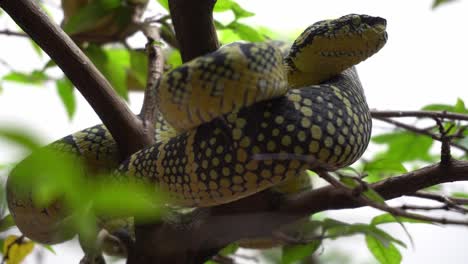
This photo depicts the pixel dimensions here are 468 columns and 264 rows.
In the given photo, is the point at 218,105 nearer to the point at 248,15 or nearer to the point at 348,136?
the point at 348,136

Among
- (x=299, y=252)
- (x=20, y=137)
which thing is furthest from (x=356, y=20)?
(x=20, y=137)

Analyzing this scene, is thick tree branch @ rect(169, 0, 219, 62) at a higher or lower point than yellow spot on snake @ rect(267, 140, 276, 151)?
higher

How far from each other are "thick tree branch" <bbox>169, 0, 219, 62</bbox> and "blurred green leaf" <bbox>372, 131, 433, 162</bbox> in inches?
25.0

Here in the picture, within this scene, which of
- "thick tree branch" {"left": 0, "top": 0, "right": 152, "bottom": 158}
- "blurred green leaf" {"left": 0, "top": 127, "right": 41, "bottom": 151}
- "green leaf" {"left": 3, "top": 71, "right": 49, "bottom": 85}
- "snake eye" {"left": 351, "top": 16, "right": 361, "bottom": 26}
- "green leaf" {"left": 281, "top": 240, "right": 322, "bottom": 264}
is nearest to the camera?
"blurred green leaf" {"left": 0, "top": 127, "right": 41, "bottom": 151}

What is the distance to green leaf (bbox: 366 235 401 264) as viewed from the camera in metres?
0.96

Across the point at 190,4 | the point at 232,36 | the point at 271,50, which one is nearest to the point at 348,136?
the point at 271,50

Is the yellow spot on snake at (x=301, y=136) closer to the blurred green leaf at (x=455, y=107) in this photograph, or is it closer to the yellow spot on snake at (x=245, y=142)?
the yellow spot on snake at (x=245, y=142)

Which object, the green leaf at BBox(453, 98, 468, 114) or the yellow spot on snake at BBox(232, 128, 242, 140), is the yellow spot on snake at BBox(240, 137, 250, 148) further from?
the green leaf at BBox(453, 98, 468, 114)

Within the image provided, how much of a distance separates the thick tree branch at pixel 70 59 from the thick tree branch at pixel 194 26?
0.15 m

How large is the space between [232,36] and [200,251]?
62cm

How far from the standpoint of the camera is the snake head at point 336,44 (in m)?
0.97

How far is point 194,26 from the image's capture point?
81cm

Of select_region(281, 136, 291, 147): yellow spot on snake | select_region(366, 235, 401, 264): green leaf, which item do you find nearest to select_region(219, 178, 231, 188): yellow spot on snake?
select_region(281, 136, 291, 147): yellow spot on snake

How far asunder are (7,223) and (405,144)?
95cm
